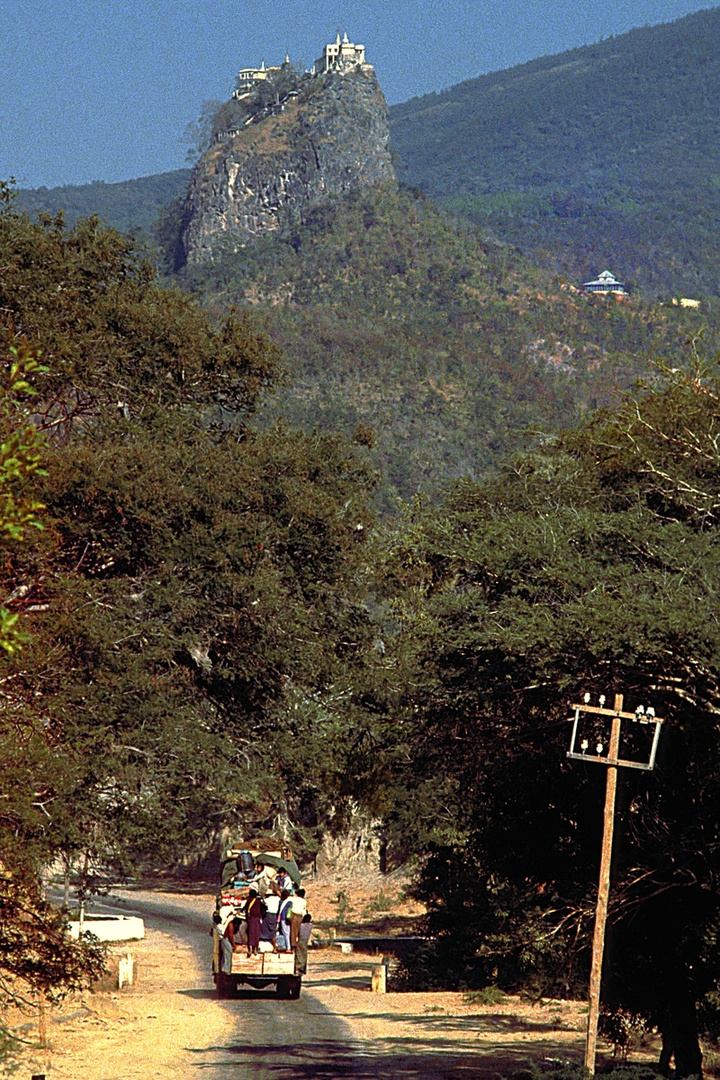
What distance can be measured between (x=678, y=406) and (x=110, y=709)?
12421 mm

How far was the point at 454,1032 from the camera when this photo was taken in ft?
112

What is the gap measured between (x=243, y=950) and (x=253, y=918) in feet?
1.59

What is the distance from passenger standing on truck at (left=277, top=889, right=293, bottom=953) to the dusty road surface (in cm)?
88

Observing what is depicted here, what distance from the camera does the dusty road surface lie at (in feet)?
89.2

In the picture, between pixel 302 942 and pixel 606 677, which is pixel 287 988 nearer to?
pixel 302 942

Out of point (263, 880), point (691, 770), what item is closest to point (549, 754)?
point (691, 770)

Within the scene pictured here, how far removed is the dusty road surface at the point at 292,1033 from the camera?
1071 inches

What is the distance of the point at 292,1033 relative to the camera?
33.3 m

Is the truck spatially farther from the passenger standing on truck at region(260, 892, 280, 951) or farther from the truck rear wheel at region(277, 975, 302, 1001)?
the passenger standing on truck at region(260, 892, 280, 951)

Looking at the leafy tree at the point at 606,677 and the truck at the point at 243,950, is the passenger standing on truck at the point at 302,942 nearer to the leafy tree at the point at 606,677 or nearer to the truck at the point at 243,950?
the truck at the point at 243,950

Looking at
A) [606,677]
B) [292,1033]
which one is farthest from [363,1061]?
[606,677]

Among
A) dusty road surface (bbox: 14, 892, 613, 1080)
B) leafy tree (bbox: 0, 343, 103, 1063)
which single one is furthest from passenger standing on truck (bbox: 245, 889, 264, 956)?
leafy tree (bbox: 0, 343, 103, 1063)

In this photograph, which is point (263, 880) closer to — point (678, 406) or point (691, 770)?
point (691, 770)

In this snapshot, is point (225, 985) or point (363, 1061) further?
point (363, 1061)
